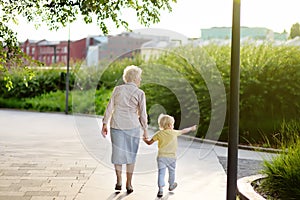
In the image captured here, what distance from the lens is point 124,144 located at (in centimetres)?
561

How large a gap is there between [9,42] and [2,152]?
3114mm

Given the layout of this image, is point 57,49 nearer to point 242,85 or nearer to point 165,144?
point 242,85

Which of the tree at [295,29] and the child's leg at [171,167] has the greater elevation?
the tree at [295,29]

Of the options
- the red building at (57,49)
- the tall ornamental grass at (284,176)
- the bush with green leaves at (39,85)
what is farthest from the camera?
the red building at (57,49)

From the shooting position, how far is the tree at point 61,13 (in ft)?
20.2

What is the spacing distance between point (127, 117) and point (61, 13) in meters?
1.81

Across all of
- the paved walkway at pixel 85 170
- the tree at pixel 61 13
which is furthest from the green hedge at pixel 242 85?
the tree at pixel 61 13

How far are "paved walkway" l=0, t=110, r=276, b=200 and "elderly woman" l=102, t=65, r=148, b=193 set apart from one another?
498 mm

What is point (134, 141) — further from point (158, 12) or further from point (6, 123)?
point (6, 123)

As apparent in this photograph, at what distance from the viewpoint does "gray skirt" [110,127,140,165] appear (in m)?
5.57

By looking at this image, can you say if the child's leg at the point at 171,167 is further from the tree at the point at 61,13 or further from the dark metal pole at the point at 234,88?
the tree at the point at 61,13

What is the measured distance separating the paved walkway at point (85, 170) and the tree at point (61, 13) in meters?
1.59

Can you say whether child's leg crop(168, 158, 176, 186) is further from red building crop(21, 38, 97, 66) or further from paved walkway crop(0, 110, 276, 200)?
red building crop(21, 38, 97, 66)

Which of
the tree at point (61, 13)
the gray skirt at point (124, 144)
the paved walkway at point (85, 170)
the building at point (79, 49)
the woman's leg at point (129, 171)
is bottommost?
the paved walkway at point (85, 170)
